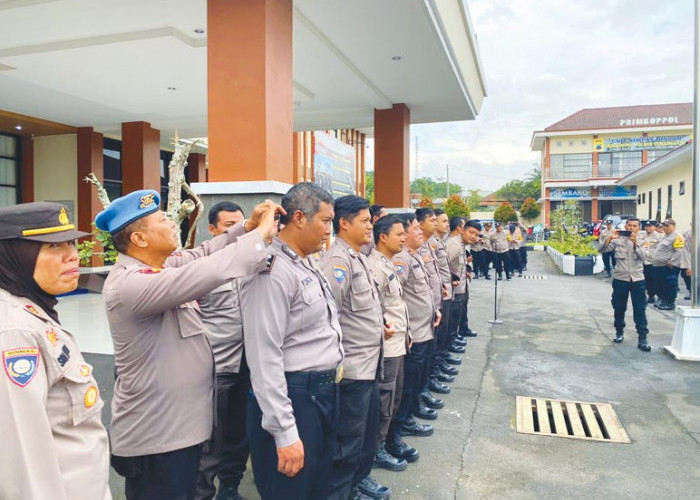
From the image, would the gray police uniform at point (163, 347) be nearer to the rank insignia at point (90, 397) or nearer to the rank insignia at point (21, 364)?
the rank insignia at point (90, 397)

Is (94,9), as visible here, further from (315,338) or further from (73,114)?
(73,114)

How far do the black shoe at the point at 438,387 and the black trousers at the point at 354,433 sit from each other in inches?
87.6

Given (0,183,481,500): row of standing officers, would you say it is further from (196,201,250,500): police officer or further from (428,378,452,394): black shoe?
(428,378,452,394): black shoe

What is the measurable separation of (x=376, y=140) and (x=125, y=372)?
758 centimetres

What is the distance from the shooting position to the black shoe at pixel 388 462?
327 cm

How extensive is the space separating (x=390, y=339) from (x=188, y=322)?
1.62 meters

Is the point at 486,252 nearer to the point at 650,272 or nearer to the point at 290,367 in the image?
the point at 650,272

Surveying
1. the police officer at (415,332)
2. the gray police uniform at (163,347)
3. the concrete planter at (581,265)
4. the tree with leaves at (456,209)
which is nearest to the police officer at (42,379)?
the gray police uniform at (163,347)

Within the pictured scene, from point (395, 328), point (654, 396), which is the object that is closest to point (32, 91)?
point (395, 328)

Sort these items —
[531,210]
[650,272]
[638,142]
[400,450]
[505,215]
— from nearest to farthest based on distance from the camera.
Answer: [400,450] < [650,272] < [505,215] < [638,142] < [531,210]

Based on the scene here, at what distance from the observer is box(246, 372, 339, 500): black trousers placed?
6.66 ft

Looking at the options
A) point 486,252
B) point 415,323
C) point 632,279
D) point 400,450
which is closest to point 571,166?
point 486,252

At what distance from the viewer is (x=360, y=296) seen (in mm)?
2725

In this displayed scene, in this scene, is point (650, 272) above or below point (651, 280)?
above
